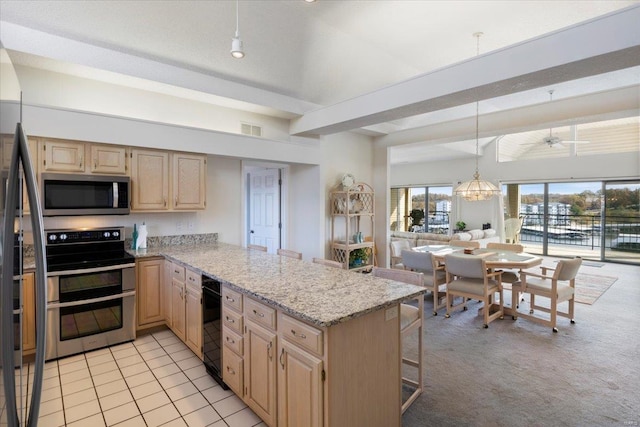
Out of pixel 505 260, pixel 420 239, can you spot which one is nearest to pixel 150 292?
pixel 505 260

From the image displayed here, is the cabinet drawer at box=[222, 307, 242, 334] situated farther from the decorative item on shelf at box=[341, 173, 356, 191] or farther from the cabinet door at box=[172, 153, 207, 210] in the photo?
the decorative item on shelf at box=[341, 173, 356, 191]

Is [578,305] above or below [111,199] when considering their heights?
below

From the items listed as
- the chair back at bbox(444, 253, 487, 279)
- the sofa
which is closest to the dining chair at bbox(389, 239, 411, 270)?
the sofa

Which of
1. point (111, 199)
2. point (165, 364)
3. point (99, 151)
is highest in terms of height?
point (99, 151)

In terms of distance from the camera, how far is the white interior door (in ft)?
18.6

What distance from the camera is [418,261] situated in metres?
4.56

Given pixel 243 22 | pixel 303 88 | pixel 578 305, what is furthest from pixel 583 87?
pixel 243 22

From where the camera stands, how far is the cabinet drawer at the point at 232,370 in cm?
227

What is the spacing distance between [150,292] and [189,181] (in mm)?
1361

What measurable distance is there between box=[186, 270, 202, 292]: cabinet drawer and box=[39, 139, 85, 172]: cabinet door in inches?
62.5

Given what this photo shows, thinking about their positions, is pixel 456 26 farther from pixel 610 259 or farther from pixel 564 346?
pixel 610 259

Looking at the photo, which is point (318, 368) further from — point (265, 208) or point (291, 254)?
point (265, 208)

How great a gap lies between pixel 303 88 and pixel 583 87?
3.93m

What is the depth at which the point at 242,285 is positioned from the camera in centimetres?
221
